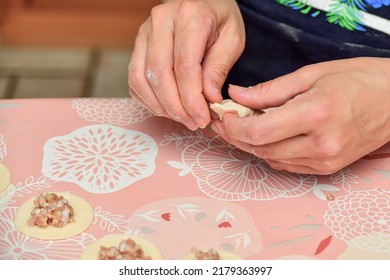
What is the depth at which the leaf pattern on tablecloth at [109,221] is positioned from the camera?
2.78 feet

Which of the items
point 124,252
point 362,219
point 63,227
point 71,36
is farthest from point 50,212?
point 71,36

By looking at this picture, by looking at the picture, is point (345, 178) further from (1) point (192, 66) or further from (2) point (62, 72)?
(2) point (62, 72)

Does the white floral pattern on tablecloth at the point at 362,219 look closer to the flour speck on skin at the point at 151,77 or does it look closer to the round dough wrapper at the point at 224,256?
the round dough wrapper at the point at 224,256

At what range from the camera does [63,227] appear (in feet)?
2.77

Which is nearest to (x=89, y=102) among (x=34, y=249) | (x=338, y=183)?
(x=34, y=249)

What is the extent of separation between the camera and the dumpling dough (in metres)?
0.89

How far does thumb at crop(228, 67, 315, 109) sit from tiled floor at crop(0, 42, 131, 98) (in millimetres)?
1535

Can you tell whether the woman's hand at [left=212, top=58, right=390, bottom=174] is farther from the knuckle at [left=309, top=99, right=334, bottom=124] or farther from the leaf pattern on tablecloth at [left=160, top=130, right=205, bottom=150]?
the leaf pattern on tablecloth at [left=160, top=130, right=205, bottom=150]

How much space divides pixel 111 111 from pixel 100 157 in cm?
14

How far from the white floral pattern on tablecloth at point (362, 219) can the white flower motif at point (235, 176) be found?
65 millimetres

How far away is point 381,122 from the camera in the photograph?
0.89 m

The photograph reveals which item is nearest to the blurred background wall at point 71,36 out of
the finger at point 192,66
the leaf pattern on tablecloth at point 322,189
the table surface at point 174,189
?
the table surface at point 174,189
